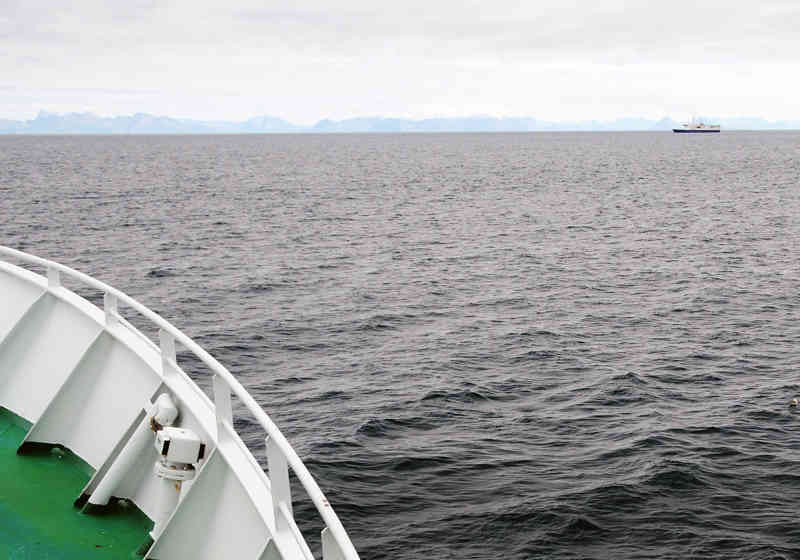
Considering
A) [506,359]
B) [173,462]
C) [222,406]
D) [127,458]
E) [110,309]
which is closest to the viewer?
[222,406]

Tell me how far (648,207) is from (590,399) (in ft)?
165

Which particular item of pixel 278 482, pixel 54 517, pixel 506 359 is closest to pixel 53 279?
pixel 54 517

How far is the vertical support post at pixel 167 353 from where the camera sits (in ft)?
22.9

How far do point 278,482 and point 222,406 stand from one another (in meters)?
1.21

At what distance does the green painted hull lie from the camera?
662 cm

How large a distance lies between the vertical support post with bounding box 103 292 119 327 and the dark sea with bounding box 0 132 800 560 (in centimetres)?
633

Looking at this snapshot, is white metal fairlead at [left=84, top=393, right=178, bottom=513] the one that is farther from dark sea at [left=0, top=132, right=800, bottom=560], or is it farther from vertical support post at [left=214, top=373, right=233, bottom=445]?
dark sea at [left=0, top=132, right=800, bottom=560]

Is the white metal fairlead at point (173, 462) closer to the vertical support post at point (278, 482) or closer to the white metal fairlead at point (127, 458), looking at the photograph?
the white metal fairlead at point (127, 458)

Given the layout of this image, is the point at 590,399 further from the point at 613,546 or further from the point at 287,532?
the point at 287,532

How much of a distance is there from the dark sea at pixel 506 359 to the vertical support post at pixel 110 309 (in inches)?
249

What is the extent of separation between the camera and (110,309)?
8109 mm

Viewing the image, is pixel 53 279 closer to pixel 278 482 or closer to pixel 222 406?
pixel 222 406

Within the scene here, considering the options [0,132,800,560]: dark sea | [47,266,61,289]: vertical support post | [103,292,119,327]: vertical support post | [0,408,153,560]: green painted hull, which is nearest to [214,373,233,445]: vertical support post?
[0,408,153,560]: green painted hull

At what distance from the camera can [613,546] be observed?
13320mm
